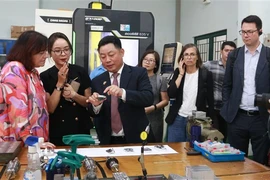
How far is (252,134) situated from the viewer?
2.29m

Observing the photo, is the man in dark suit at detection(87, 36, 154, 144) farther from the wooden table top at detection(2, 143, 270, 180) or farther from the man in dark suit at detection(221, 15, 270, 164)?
the man in dark suit at detection(221, 15, 270, 164)

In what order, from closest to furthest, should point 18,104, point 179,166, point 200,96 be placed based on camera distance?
point 179,166 → point 18,104 → point 200,96

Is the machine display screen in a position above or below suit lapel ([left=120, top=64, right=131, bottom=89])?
above

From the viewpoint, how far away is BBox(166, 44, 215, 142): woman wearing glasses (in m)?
2.52

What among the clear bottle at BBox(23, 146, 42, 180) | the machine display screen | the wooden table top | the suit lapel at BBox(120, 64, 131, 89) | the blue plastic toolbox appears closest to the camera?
the clear bottle at BBox(23, 146, 42, 180)

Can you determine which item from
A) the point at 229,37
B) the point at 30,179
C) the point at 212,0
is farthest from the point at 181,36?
the point at 30,179

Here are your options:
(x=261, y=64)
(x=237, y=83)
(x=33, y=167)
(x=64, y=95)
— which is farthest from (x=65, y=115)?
(x=261, y=64)

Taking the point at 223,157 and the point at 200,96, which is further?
the point at 200,96

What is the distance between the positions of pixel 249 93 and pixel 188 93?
1.63 ft

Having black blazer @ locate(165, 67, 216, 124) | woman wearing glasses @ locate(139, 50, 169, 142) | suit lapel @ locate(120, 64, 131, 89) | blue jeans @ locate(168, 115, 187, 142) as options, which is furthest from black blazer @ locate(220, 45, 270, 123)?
suit lapel @ locate(120, 64, 131, 89)

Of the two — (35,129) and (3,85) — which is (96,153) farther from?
(3,85)

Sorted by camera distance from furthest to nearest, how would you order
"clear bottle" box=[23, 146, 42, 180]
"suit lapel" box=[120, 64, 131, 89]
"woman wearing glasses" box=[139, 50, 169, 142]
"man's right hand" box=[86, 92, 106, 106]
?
"woman wearing glasses" box=[139, 50, 169, 142] < "suit lapel" box=[120, 64, 131, 89] < "man's right hand" box=[86, 92, 106, 106] < "clear bottle" box=[23, 146, 42, 180]

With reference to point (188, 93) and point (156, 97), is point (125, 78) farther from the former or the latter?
point (156, 97)

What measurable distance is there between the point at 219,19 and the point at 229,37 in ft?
1.64
